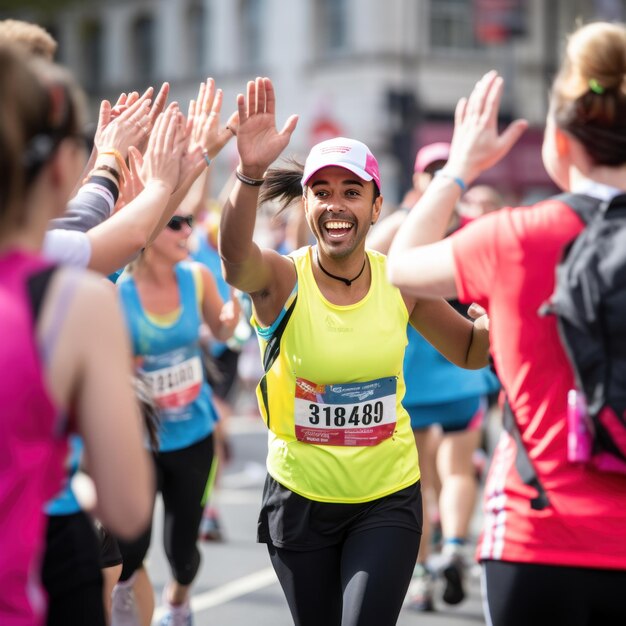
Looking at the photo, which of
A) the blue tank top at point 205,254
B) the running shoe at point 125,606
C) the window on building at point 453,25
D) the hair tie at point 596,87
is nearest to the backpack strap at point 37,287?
the hair tie at point 596,87

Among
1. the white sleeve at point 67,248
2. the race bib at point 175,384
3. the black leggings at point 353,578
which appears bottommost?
the race bib at point 175,384

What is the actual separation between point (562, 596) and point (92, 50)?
1376 inches

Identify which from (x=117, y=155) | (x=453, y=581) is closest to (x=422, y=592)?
(x=453, y=581)

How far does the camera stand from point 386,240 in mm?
6125

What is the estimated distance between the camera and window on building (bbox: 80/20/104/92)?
3559cm

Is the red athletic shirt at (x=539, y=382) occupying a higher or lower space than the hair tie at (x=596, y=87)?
lower

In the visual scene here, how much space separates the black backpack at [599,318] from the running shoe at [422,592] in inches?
155

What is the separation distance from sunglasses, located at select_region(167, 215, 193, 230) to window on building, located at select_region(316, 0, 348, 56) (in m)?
22.8

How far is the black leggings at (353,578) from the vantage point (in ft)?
12.3

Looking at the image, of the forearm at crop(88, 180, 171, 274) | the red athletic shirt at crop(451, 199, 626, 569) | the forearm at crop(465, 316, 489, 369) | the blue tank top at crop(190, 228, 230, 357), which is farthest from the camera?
the blue tank top at crop(190, 228, 230, 357)

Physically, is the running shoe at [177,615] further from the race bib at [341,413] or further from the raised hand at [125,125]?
the raised hand at [125,125]

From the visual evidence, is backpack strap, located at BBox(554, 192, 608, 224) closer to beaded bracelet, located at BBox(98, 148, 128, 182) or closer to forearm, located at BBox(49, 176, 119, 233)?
forearm, located at BBox(49, 176, 119, 233)

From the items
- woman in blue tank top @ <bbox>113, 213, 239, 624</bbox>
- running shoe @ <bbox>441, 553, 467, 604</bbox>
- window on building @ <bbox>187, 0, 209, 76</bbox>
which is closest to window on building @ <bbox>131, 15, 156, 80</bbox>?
window on building @ <bbox>187, 0, 209, 76</bbox>

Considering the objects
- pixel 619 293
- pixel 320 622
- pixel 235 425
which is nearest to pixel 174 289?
pixel 320 622
